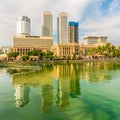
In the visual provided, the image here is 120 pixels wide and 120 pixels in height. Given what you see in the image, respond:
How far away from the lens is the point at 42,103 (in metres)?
23.2

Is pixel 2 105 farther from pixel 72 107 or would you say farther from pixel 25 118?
pixel 72 107

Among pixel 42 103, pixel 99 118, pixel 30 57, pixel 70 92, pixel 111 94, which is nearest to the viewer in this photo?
pixel 99 118

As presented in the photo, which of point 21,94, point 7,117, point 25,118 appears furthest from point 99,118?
point 21,94

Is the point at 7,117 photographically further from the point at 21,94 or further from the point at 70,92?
the point at 70,92

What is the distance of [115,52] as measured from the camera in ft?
518

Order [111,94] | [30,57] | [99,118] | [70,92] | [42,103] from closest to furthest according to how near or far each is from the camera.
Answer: [99,118] → [42,103] → [111,94] → [70,92] → [30,57]

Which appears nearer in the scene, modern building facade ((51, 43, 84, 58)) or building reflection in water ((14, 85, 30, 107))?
building reflection in water ((14, 85, 30, 107))

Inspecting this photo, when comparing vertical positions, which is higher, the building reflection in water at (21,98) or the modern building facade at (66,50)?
the modern building facade at (66,50)

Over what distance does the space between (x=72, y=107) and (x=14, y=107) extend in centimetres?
595

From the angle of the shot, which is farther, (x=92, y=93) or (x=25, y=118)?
(x=92, y=93)

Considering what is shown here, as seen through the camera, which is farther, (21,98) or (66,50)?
(66,50)

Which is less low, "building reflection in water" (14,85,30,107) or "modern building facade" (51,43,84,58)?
"modern building facade" (51,43,84,58)

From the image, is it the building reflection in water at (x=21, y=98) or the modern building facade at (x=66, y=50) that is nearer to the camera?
the building reflection in water at (x=21, y=98)

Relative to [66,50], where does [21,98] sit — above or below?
below
